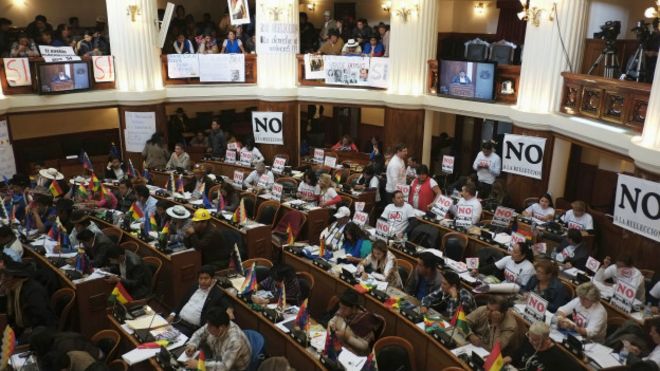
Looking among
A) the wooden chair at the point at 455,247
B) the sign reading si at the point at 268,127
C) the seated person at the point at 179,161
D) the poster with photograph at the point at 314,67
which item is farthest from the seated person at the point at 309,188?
the poster with photograph at the point at 314,67

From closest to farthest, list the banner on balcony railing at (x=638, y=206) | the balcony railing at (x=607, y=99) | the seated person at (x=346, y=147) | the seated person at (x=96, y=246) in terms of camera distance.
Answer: the banner on balcony railing at (x=638, y=206) → the seated person at (x=96, y=246) → the balcony railing at (x=607, y=99) → the seated person at (x=346, y=147)

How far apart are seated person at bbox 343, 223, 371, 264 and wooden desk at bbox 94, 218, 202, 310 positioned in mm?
2436

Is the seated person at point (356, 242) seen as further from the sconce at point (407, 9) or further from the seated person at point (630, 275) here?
the sconce at point (407, 9)

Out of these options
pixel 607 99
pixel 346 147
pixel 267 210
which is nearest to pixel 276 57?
pixel 346 147

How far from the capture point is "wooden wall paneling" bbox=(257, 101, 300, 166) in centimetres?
1620

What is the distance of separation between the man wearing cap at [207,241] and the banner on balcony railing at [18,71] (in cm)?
736

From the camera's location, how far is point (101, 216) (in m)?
11.0

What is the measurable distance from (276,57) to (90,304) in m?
9.52

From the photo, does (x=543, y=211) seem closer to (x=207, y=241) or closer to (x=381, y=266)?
(x=381, y=266)

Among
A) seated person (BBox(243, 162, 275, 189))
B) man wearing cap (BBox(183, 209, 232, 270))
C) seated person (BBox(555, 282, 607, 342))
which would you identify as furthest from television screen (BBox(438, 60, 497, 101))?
man wearing cap (BBox(183, 209, 232, 270))

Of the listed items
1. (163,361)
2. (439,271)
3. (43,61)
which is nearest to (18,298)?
(163,361)

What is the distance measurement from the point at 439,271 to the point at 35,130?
47.3ft

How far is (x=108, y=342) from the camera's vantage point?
22.4ft

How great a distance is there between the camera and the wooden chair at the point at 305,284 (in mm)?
7941
